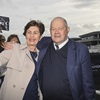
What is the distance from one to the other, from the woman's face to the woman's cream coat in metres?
0.25

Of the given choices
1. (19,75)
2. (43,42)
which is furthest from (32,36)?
(19,75)

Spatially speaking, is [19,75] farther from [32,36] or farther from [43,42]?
[43,42]

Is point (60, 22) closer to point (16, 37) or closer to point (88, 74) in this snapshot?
point (88, 74)

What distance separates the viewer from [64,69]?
3.56 m

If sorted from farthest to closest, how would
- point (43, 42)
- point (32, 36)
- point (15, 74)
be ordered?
1. point (43, 42)
2. point (32, 36)
3. point (15, 74)

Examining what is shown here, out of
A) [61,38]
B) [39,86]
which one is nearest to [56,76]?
[39,86]

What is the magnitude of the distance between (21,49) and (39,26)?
1.36 ft

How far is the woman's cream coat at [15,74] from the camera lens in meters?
3.49

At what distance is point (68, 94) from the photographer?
3572 millimetres

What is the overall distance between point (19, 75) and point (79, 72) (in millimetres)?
778

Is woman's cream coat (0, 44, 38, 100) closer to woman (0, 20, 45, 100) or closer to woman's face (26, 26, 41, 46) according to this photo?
woman (0, 20, 45, 100)

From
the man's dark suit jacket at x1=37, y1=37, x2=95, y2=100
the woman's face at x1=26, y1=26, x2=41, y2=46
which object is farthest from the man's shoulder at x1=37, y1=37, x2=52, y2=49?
the man's dark suit jacket at x1=37, y1=37, x2=95, y2=100

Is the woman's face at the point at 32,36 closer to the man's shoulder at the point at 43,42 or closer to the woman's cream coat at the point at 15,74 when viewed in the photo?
the man's shoulder at the point at 43,42

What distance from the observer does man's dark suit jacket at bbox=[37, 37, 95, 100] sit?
3506 mm
